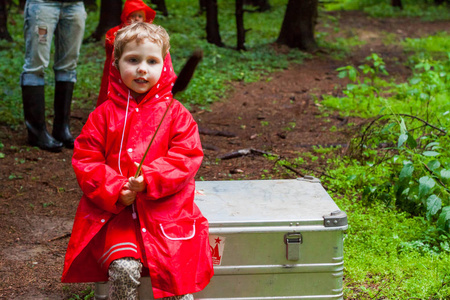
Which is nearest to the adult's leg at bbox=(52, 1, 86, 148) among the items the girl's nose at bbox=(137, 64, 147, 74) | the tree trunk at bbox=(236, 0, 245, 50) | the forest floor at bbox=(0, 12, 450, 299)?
the forest floor at bbox=(0, 12, 450, 299)

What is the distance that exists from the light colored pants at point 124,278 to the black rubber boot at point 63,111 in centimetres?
362

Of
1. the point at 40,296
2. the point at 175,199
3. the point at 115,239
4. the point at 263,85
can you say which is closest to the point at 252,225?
the point at 175,199

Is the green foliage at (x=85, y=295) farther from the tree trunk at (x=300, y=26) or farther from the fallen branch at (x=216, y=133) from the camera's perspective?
the tree trunk at (x=300, y=26)

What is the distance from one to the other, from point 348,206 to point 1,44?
909 cm

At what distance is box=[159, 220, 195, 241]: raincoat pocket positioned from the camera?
2520mm

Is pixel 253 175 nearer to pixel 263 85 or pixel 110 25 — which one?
pixel 263 85

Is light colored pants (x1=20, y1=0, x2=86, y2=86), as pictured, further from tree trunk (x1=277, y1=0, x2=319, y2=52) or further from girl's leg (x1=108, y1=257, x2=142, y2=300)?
tree trunk (x1=277, y1=0, x2=319, y2=52)

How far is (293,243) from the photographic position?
9.09 feet

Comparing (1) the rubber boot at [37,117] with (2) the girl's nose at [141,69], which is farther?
(1) the rubber boot at [37,117]

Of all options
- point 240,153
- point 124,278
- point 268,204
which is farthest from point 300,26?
point 124,278

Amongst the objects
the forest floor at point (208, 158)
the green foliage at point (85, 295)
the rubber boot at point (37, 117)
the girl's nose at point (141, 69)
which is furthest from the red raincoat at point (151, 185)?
the rubber boot at point (37, 117)

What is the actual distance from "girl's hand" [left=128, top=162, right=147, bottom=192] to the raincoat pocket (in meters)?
0.19

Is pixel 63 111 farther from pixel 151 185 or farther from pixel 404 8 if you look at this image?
pixel 404 8

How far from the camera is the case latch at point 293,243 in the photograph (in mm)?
2771
